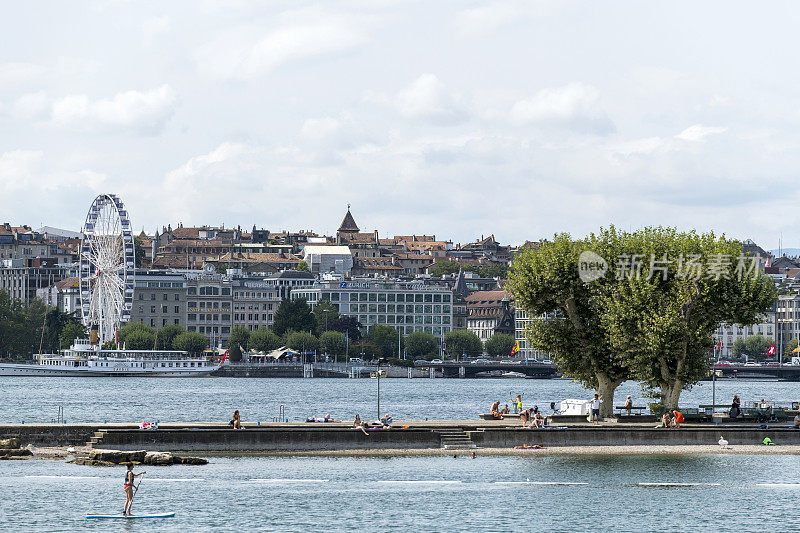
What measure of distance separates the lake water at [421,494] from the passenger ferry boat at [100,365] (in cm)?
12938

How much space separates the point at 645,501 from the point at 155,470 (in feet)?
58.4

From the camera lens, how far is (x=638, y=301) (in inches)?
2773

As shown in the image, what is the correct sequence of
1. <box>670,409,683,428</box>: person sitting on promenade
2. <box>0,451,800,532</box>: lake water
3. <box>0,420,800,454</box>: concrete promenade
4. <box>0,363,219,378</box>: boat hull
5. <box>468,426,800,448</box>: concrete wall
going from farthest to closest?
<box>0,363,219,378</box>: boat hull
<box>670,409,683,428</box>: person sitting on promenade
<box>468,426,800,448</box>: concrete wall
<box>0,420,800,454</box>: concrete promenade
<box>0,451,800,532</box>: lake water

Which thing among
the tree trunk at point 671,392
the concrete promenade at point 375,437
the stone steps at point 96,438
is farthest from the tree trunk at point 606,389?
the stone steps at point 96,438

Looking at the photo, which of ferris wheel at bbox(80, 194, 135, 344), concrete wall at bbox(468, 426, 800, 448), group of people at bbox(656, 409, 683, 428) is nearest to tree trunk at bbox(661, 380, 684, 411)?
group of people at bbox(656, 409, 683, 428)

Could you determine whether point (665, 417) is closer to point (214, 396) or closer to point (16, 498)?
point (16, 498)

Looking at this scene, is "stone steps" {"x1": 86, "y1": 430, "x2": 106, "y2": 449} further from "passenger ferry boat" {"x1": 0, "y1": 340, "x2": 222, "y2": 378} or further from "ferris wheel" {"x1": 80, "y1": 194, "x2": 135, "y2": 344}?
"passenger ferry boat" {"x1": 0, "y1": 340, "x2": 222, "y2": 378}

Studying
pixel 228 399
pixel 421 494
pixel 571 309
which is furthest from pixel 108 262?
pixel 421 494

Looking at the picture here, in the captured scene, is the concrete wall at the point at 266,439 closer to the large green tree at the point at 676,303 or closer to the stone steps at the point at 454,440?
the stone steps at the point at 454,440

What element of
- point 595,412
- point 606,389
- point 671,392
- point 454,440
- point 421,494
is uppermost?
point 606,389

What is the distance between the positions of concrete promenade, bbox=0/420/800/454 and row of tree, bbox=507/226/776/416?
496 centimetres

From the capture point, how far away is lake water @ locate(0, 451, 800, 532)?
47.0 meters

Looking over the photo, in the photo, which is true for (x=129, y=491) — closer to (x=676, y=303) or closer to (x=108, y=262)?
→ (x=676, y=303)

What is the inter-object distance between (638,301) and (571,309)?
4.21 metres
